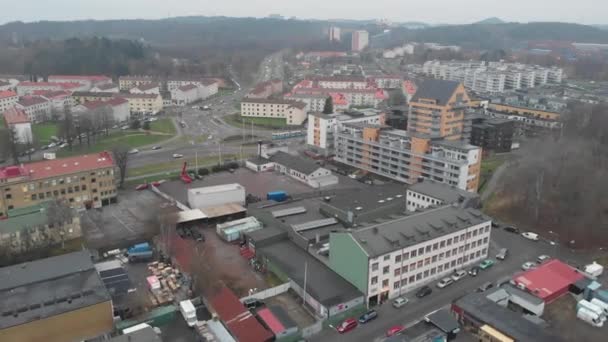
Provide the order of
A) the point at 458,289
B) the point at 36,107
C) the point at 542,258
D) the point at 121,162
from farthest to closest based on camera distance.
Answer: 1. the point at 36,107
2. the point at 121,162
3. the point at 542,258
4. the point at 458,289

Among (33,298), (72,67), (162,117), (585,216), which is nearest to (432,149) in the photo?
(585,216)

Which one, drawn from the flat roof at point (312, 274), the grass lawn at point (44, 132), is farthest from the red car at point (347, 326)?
the grass lawn at point (44, 132)

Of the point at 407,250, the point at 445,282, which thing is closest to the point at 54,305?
the point at 407,250

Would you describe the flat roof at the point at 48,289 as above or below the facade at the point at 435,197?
below

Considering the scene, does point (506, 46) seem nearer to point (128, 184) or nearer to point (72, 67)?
point (72, 67)

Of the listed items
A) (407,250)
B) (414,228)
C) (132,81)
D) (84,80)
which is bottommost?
(407,250)

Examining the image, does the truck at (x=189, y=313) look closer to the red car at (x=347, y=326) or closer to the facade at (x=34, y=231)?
the red car at (x=347, y=326)

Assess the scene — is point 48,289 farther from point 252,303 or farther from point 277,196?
point 277,196
